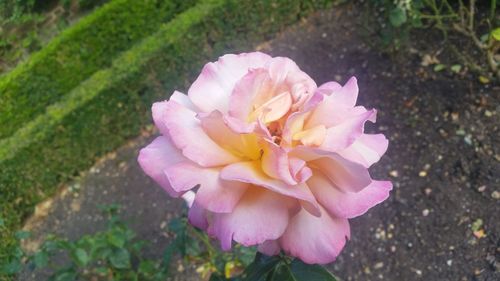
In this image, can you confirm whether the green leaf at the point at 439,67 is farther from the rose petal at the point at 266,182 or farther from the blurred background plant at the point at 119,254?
the rose petal at the point at 266,182

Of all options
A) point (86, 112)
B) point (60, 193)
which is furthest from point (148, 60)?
point (60, 193)

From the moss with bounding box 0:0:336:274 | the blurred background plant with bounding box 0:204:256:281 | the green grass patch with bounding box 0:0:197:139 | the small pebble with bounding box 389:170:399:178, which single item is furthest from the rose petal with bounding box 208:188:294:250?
the green grass patch with bounding box 0:0:197:139

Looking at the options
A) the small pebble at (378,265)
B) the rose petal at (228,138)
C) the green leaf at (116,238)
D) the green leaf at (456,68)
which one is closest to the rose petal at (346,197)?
the rose petal at (228,138)

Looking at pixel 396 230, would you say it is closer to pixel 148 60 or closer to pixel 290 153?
pixel 290 153

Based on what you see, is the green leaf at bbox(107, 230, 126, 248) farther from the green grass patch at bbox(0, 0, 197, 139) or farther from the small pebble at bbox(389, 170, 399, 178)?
the green grass patch at bbox(0, 0, 197, 139)

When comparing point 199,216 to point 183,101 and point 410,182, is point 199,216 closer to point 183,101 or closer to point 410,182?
point 183,101
